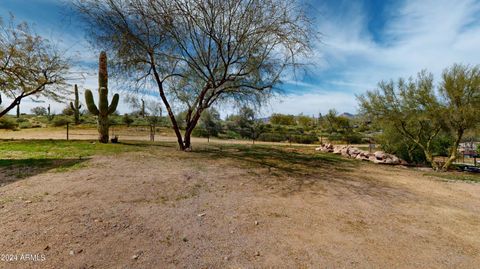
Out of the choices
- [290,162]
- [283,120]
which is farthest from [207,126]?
[283,120]

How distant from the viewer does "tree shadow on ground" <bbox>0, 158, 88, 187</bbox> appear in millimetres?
5493

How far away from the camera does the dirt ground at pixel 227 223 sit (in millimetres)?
2693

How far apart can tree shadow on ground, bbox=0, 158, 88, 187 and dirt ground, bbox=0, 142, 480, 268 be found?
352 millimetres

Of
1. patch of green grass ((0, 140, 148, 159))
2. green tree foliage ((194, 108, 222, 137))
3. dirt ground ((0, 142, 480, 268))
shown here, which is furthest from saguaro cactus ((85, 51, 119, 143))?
green tree foliage ((194, 108, 222, 137))

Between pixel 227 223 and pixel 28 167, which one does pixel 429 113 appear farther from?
pixel 28 167

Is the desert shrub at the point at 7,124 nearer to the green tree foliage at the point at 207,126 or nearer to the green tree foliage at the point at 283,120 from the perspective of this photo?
the green tree foliage at the point at 207,126

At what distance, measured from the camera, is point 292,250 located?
2906 mm

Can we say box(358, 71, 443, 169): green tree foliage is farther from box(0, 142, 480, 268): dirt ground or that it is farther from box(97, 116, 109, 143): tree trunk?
box(97, 116, 109, 143): tree trunk

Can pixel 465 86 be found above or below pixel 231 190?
above

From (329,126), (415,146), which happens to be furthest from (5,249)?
(329,126)

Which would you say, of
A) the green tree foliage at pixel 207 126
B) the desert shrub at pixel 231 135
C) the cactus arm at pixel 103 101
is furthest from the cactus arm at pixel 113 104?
the desert shrub at pixel 231 135

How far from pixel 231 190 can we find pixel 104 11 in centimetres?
843

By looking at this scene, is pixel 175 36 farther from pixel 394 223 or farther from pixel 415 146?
pixel 415 146

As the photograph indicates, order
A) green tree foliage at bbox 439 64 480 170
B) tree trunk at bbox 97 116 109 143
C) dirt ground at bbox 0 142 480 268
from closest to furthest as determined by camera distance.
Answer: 1. dirt ground at bbox 0 142 480 268
2. green tree foliage at bbox 439 64 480 170
3. tree trunk at bbox 97 116 109 143
